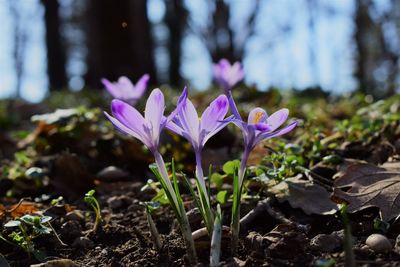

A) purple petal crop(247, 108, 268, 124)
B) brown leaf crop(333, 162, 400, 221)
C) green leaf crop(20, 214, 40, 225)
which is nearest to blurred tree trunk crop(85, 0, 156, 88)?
brown leaf crop(333, 162, 400, 221)

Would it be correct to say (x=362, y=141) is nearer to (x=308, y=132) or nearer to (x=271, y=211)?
(x=308, y=132)

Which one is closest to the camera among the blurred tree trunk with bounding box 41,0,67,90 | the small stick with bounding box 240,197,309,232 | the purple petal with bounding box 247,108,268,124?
the purple petal with bounding box 247,108,268,124

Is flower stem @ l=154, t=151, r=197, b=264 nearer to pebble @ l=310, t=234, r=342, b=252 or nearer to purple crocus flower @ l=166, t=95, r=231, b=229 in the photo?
purple crocus flower @ l=166, t=95, r=231, b=229

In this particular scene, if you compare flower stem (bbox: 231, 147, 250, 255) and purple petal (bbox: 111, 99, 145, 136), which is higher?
purple petal (bbox: 111, 99, 145, 136)

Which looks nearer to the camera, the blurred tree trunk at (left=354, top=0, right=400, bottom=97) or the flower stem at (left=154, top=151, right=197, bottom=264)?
the flower stem at (left=154, top=151, right=197, bottom=264)

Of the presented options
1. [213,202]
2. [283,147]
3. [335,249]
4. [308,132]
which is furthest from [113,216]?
[308,132]

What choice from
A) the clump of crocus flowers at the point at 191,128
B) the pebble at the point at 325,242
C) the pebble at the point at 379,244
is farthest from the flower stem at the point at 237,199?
the pebble at the point at 379,244

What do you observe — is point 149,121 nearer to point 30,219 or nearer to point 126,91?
point 30,219
